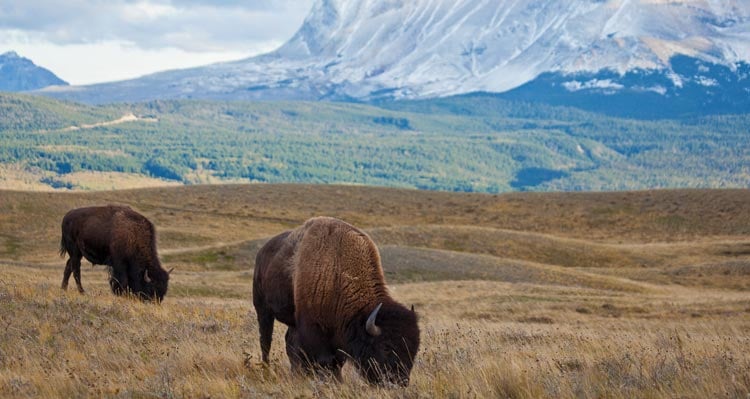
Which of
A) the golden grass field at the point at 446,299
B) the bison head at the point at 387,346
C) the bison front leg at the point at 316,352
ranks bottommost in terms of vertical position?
the golden grass field at the point at 446,299

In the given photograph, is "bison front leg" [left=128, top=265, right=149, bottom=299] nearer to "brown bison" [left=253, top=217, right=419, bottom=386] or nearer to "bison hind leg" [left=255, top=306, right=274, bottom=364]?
"bison hind leg" [left=255, top=306, right=274, bottom=364]

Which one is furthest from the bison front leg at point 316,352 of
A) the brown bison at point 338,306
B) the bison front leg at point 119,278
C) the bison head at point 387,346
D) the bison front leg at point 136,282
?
the bison front leg at point 119,278

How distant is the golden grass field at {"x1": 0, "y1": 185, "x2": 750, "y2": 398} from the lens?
10109mm

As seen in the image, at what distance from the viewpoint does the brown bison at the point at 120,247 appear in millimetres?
21344

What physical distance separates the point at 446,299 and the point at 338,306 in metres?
24.5

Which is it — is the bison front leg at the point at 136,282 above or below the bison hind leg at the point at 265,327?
below

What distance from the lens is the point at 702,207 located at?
3403 inches

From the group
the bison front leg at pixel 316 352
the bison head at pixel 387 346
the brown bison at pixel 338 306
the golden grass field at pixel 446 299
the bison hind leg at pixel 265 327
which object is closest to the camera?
the bison head at pixel 387 346

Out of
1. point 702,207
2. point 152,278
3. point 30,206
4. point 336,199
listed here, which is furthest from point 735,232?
point 152,278

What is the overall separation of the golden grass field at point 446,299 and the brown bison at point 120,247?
0.78 metres

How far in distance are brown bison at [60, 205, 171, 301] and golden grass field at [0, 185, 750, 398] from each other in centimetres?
78

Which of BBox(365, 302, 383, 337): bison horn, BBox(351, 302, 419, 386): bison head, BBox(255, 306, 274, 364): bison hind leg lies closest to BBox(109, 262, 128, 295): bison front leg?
BBox(255, 306, 274, 364): bison hind leg

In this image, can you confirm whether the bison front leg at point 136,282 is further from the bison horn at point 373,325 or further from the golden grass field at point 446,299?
the bison horn at point 373,325

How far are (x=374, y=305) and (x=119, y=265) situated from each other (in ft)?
43.1
